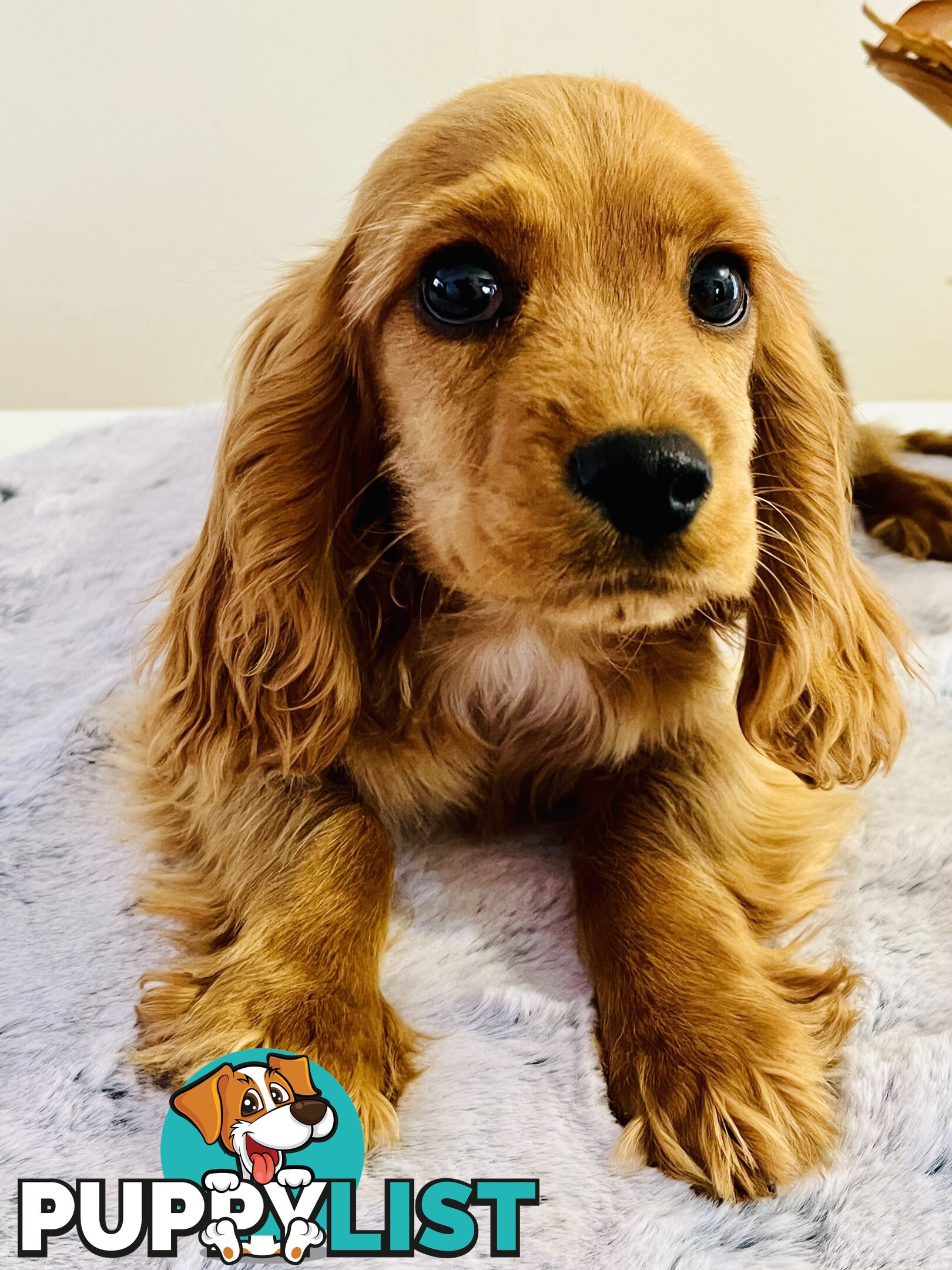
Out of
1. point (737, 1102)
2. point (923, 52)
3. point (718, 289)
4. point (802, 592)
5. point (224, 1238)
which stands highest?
point (923, 52)

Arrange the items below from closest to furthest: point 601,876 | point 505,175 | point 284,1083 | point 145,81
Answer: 1. point 284,1083
2. point 505,175
3. point 601,876
4. point 145,81

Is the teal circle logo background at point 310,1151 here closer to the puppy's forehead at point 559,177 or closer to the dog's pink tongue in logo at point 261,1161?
the dog's pink tongue in logo at point 261,1161

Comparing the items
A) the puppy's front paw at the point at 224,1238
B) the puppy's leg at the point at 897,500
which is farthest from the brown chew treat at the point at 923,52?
the puppy's front paw at the point at 224,1238

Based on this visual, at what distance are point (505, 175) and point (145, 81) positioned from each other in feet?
6.71

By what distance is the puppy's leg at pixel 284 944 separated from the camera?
100 cm

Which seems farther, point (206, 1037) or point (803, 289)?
point (803, 289)

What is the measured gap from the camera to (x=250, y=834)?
1.25m

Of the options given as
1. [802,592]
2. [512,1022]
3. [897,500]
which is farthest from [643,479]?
[897,500]

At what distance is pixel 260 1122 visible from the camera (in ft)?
2.98

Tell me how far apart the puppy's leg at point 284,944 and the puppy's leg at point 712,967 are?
0.70ft

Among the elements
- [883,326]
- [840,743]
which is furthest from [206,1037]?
[883,326]

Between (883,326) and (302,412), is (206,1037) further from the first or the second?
(883,326)

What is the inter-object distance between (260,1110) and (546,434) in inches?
23.4

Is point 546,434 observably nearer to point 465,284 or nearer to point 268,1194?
point 465,284
